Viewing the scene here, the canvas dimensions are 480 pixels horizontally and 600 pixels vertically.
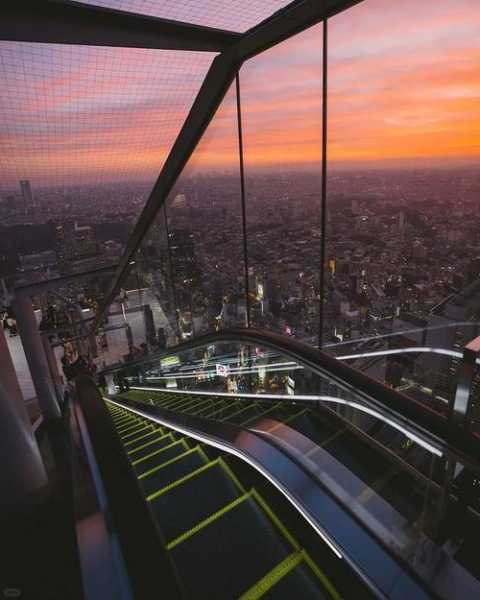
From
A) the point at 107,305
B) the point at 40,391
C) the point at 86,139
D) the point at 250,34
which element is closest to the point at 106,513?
the point at 250,34

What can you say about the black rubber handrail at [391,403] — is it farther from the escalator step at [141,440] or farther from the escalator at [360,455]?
the escalator step at [141,440]

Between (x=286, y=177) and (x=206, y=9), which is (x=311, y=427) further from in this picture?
(x=206, y=9)

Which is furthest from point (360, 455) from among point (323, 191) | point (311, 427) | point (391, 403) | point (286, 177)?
point (286, 177)

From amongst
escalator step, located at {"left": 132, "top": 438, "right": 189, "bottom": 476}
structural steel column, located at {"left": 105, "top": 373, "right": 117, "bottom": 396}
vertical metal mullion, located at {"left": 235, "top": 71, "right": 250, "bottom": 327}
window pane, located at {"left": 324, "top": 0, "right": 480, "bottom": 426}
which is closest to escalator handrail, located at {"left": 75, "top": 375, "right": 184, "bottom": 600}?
escalator step, located at {"left": 132, "top": 438, "right": 189, "bottom": 476}

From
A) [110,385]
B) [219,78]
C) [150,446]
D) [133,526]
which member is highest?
[219,78]

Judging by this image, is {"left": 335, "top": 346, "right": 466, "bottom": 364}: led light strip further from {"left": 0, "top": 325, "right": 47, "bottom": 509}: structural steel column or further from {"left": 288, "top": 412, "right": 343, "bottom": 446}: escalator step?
{"left": 0, "top": 325, "right": 47, "bottom": 509}: structural steel column

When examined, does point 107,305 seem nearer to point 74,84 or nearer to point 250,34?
point 74,84
